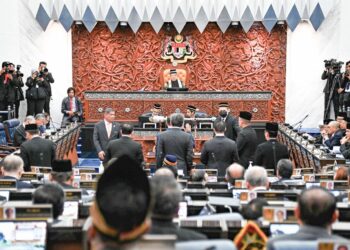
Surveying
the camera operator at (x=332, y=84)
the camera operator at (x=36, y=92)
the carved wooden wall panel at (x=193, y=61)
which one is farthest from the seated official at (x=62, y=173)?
the carved wooden wall panel at (x=193, y=61)

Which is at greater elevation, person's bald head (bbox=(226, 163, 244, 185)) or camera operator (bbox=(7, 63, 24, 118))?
camera operator (bbox=(7, 63, 24, 118))

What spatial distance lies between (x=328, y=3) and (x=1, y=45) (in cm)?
790

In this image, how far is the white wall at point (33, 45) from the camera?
49.1 feet

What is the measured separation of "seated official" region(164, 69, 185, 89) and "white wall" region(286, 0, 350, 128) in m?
2.97

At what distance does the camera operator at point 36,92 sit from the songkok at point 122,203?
12.6 meters

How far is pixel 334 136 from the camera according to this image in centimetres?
1060

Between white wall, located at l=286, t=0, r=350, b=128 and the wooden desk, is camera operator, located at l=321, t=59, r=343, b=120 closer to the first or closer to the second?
white wall, located at l=286, t=0, r=350, b=128

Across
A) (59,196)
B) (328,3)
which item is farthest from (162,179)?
(328,3)

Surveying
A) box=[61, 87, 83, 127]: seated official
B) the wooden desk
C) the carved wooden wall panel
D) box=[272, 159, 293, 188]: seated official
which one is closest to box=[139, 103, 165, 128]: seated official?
the wooden desk

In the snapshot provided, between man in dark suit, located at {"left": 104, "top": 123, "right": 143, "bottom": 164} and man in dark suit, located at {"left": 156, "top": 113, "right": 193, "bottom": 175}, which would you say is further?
man in dark suit, located at {"left": 156, "top": 113, "right": 193, "bottom": 175}

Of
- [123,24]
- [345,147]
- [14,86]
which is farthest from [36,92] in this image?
[345,147]

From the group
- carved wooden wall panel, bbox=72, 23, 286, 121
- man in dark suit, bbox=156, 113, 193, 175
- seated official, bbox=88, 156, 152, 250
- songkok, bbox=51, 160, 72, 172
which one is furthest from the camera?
carved wooden wall panel, bbox=72, 23, 286, 121

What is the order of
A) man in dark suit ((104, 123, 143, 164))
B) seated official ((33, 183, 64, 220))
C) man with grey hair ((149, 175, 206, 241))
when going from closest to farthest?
man with grey hair ((149, 175, 206, 241))
seated official ((33, 183, 64, 220))
man in dark suit ((104, 123, 143, 164))

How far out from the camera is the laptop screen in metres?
3.76
